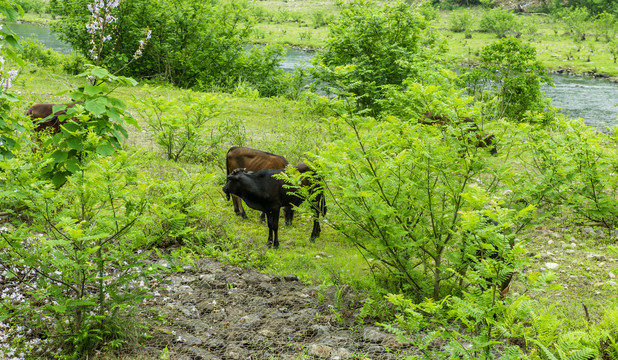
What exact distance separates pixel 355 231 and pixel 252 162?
3.59 meters

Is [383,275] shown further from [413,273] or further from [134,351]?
[134,351]

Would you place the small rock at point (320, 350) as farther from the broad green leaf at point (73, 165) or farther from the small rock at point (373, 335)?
the broad green leaf at point (73, 165)

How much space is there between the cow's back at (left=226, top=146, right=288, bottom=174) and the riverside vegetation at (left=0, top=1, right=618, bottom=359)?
0.88 metres

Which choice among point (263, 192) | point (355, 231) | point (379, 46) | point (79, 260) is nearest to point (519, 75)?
point (379, 46)

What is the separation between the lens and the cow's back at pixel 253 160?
335 inches

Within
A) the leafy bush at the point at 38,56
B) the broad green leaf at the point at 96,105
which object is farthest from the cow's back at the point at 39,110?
the leafy bush at the point at 38,56

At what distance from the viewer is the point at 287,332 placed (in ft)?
15.7

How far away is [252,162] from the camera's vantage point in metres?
8.59

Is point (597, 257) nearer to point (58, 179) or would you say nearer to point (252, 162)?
point (252, 162)

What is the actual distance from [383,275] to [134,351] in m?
3.03

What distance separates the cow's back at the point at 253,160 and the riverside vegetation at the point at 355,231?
0.88 metres

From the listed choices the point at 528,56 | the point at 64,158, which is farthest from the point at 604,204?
the point at 528,56

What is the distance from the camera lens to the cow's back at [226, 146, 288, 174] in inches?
335

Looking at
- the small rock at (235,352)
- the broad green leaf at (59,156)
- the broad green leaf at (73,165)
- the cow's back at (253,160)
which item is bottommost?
the small rock at (235,352)
